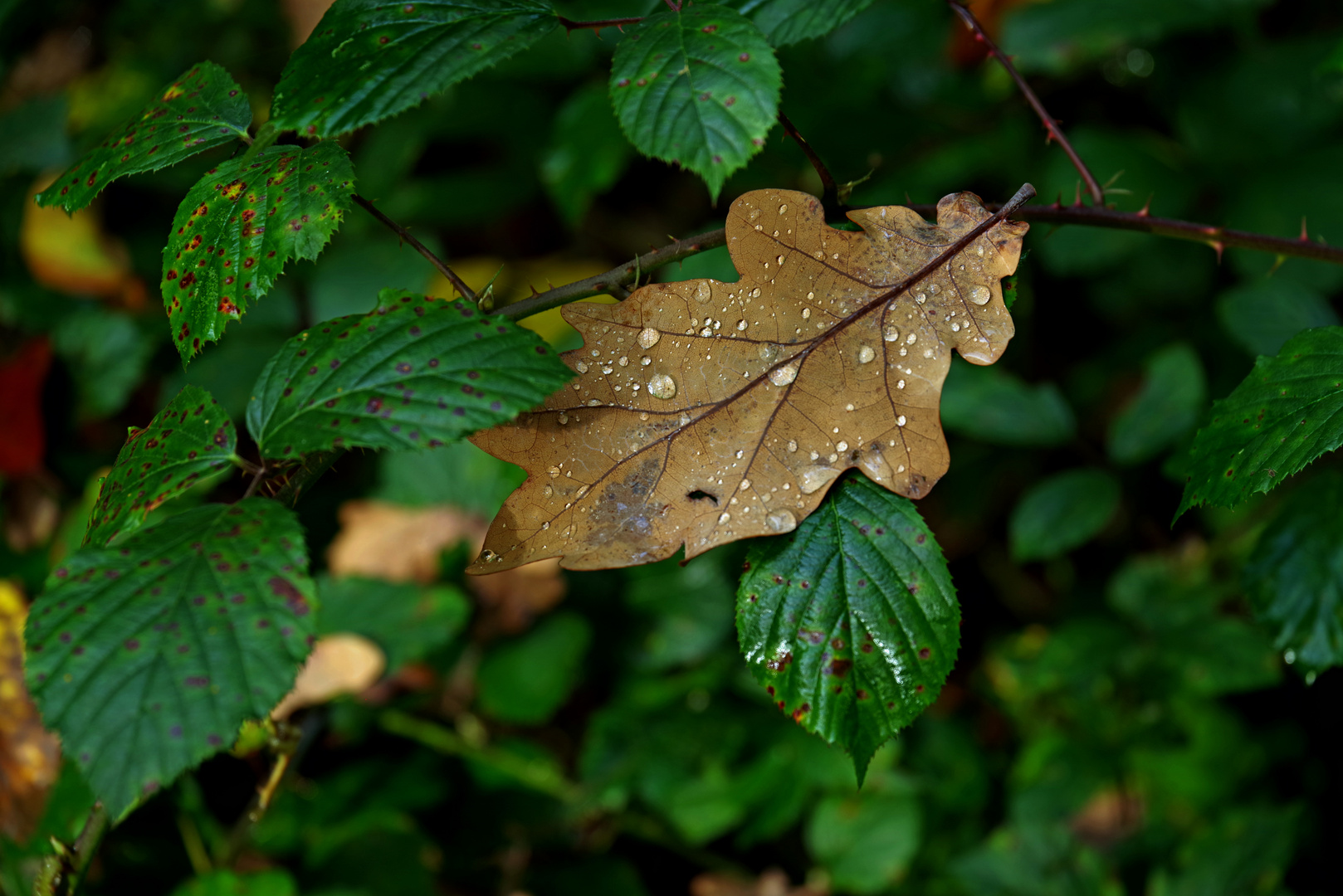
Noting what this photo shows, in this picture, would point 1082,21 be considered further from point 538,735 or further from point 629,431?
point 538,735

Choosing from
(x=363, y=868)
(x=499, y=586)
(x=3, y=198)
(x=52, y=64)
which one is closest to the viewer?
(x=363, y=868)

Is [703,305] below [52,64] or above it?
below

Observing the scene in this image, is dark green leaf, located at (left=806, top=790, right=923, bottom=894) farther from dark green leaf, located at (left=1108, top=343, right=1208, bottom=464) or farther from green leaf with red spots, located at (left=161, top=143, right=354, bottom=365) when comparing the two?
green leaf with red spots, located at (left=161, top=143, right=354, bottom=365)

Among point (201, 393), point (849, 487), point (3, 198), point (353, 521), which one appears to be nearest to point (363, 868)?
point (353, 521)

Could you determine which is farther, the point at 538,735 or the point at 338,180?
the point at 538,735

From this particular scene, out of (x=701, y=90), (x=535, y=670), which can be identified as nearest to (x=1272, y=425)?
(x=701, y=90)

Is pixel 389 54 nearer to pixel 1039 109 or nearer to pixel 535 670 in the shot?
pixel 1039 109

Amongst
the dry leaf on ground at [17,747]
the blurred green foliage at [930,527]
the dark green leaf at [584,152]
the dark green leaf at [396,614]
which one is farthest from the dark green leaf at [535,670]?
the dark green leaf at [584,152]
